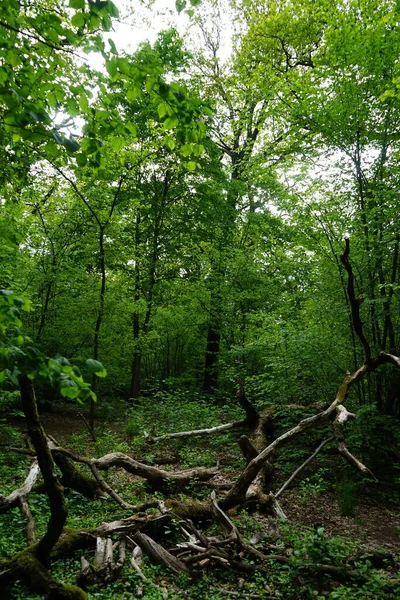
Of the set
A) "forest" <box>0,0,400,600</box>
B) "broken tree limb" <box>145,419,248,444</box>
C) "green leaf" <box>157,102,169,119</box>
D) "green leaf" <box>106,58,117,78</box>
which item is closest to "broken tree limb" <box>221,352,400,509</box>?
"forest" <box>0,0,400,600</box>

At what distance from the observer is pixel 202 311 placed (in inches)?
616

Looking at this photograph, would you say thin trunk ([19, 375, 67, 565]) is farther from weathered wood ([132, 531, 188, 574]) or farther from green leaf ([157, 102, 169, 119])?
green leaf ([157, 102, 169, 119])

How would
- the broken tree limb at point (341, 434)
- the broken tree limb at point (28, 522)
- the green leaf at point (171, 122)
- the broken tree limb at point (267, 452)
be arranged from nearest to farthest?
the green leaf at point (171, 122) → the broken tree limb at point (28, 522) → the broken tree limb at point (341, 434) → the broken tree limb at point (267, 452)

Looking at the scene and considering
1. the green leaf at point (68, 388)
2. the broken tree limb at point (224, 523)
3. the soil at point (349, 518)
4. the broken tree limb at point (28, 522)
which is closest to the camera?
the green leaf at point (68, 388)

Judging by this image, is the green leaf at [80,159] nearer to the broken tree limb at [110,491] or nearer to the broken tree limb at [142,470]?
the broken tree limb at [110,491]

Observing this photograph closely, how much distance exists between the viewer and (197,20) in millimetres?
18641

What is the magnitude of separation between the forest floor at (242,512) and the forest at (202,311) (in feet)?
0.13

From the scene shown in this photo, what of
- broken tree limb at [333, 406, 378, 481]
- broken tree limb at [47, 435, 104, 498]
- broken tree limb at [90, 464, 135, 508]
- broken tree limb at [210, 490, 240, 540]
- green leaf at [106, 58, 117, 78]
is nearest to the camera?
green leaf at [106, 58, 117, 78]

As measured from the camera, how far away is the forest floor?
379 cm

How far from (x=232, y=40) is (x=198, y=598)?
20512mm

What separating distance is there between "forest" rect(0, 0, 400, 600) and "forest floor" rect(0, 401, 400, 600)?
4 centimetres

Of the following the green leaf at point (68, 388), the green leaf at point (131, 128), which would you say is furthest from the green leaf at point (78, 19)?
the green leaf at point (68, 388)

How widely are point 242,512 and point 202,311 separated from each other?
10309mm

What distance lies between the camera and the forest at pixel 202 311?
291cm
